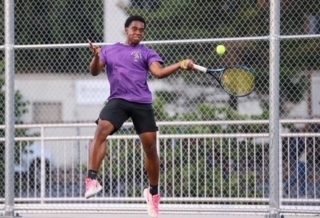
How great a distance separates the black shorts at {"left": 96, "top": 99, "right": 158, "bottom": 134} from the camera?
32.1ft

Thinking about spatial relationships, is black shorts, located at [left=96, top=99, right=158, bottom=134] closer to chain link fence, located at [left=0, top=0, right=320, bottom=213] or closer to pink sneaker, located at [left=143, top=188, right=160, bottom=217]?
pink sneaker, located at [left=143, top=188, right=160, bottom=217]

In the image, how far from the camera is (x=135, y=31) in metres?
9.85

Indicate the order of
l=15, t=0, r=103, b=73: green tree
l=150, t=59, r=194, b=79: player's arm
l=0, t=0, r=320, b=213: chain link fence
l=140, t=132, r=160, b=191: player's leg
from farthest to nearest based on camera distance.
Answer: l=15, t=0, r=103, b=73: green tree, l=0, t=0, r=320, b=213: chain link fence, l=140, t=132, r=160, b=191: player's leg, l=150, t=59, r=194, b=79: player's arm

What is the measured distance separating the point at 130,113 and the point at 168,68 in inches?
31.0

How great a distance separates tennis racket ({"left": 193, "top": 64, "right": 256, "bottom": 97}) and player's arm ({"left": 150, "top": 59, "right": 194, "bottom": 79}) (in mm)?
653

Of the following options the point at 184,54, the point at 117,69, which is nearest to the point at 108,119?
the point at 117,69

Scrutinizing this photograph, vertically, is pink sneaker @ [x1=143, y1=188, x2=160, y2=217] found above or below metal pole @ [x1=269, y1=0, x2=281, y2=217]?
below

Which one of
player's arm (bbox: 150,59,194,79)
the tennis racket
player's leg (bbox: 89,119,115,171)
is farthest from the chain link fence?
player's leg (bbox: 89,119,115,171)

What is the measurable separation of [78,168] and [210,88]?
6.51 metres

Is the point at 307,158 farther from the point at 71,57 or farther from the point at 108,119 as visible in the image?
the point at 71,57

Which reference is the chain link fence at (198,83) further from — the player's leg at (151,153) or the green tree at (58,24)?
the player's leg at (151,153)

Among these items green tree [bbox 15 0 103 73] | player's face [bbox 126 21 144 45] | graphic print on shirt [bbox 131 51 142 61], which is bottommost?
graphic print on shirt [bbox 131 51 142 61]

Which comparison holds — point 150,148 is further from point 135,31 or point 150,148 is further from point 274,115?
point 274,115

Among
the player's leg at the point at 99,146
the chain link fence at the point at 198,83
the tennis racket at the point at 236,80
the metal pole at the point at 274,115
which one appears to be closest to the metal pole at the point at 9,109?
the chain link fence at the point at 198,83
